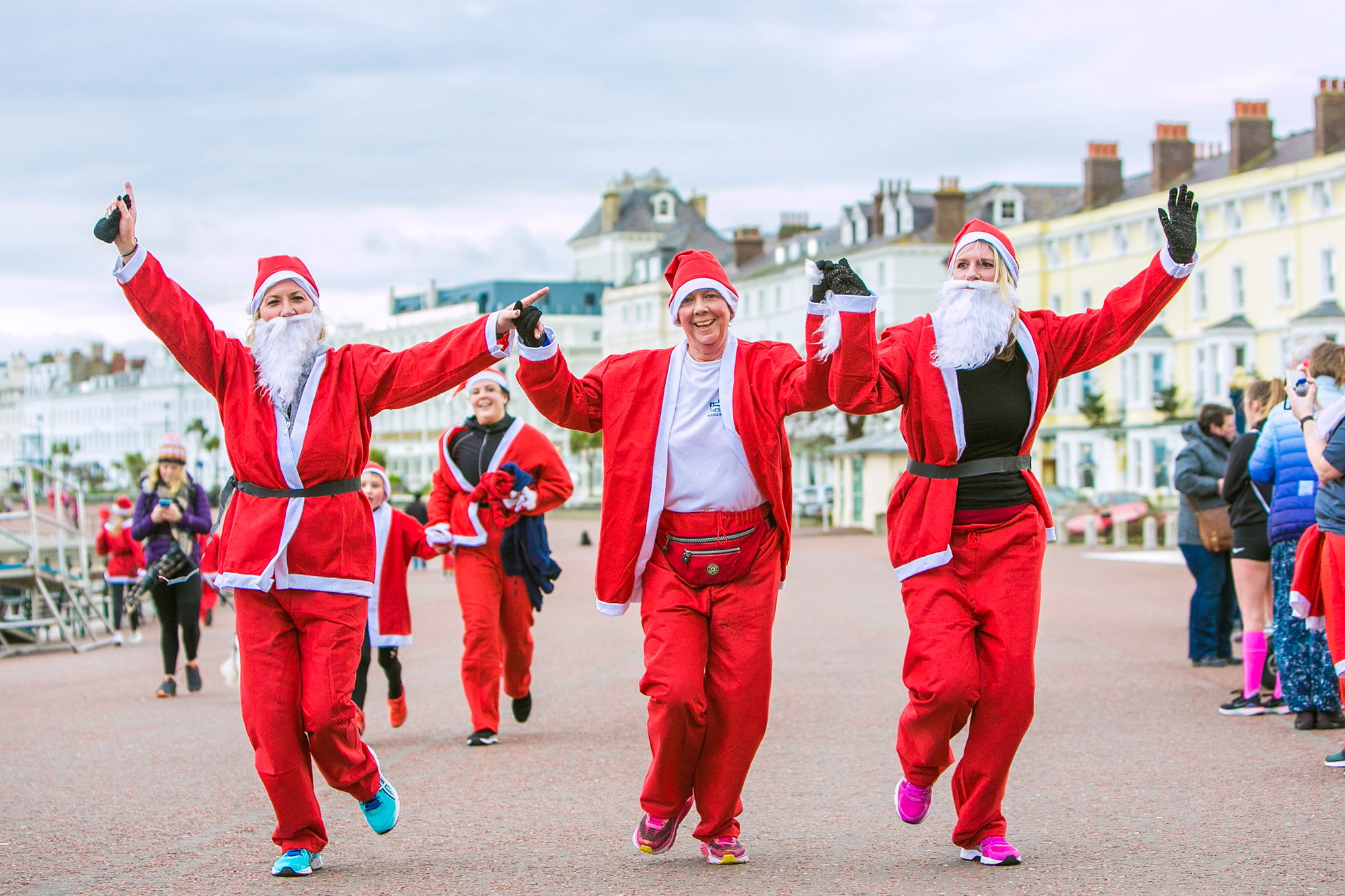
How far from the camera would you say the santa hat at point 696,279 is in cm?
627

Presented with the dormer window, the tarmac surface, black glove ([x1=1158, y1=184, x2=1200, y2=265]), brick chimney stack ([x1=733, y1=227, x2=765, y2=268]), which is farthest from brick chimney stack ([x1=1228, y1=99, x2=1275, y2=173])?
the dormer window

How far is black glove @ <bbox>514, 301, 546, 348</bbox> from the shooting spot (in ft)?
19.9

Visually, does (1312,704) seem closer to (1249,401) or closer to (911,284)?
(1249,401)

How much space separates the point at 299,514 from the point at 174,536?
22.5 feet

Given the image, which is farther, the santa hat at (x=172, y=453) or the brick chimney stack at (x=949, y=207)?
the brick chimney stack at (x=949, y=207)

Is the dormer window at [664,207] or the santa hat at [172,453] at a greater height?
the dormer window at [664,207]

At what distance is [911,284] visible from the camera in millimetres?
75188

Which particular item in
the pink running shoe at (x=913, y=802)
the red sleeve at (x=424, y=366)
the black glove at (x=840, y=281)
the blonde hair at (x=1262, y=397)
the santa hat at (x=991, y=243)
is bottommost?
the pink running shoe at (x=913, y=802)

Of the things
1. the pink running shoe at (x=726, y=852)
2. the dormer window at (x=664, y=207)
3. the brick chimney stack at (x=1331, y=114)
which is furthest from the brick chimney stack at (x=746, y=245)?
the pink running shoe at (x=726, y=852)

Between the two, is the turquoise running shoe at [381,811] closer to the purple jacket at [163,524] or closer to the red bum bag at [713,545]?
the red bum bag at [713,545]

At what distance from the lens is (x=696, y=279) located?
6.27m

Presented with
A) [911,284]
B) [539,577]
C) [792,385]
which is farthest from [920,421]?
[911,284]

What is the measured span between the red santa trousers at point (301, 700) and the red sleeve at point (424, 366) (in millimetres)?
749

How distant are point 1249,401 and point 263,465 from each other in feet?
21.0
